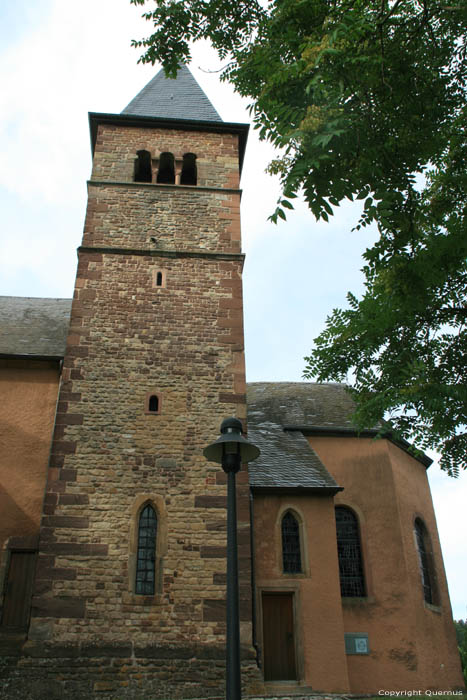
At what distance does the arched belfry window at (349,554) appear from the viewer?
45.9ft

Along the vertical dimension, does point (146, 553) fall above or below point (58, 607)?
above

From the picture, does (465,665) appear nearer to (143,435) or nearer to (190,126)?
(143,435)

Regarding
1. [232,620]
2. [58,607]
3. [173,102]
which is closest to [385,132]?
[232,620]

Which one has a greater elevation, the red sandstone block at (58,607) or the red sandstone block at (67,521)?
the red sandstone block at (67,521)

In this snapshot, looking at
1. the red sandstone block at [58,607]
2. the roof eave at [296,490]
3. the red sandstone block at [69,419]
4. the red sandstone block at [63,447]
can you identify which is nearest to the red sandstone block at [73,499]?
the red sandstone block at [63,447]

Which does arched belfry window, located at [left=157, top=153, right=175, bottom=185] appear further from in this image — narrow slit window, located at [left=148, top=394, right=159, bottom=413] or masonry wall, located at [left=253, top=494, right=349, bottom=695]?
masonry wall, located at [left=253, top=494, right=349, bottom=695]

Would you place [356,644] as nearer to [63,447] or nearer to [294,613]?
[294,613]

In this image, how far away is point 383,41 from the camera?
601 cm

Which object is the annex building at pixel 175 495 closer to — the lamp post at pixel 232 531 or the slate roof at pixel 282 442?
the slate roof at pixel 282 442

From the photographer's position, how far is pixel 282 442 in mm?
15453

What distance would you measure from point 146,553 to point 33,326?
747 centimetres

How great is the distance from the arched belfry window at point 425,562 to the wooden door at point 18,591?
902 cm

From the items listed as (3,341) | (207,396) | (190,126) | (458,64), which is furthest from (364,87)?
(190,126)

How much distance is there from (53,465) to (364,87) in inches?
348
